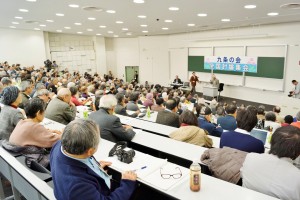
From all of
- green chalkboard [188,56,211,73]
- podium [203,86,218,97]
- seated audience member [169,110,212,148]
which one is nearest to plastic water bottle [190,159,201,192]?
seated audience member [169,110,212,148]

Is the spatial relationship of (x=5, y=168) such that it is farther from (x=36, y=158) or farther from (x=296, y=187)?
(x=296, y=187)

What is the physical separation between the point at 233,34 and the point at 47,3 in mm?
8253

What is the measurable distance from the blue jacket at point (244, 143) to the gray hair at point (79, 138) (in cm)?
148

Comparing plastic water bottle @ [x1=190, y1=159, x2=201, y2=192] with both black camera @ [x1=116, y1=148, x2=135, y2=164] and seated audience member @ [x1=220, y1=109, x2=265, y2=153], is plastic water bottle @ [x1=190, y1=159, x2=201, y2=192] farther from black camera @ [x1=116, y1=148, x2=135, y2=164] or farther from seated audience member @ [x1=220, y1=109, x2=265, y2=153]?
seated audience member @ [x1=220, y1=109, x2=265, y2=153]

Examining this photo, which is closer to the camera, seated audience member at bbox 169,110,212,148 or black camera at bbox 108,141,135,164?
black camera at bbox 108,141,135,164

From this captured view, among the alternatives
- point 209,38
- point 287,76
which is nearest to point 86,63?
point 209,38

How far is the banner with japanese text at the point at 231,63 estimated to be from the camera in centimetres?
1027

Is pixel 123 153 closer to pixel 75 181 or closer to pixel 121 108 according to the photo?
pixel 75 181

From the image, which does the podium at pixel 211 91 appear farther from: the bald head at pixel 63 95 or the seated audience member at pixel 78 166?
the seated audience member at pixel 78 166

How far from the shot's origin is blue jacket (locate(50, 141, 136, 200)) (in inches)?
48.0

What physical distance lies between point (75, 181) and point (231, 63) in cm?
1097

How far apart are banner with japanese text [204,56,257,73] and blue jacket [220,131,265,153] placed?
29.4 ft

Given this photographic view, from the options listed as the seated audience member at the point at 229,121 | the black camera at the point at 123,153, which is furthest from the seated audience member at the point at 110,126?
the seated audience member at the point at 229,121

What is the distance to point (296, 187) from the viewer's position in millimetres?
1480
